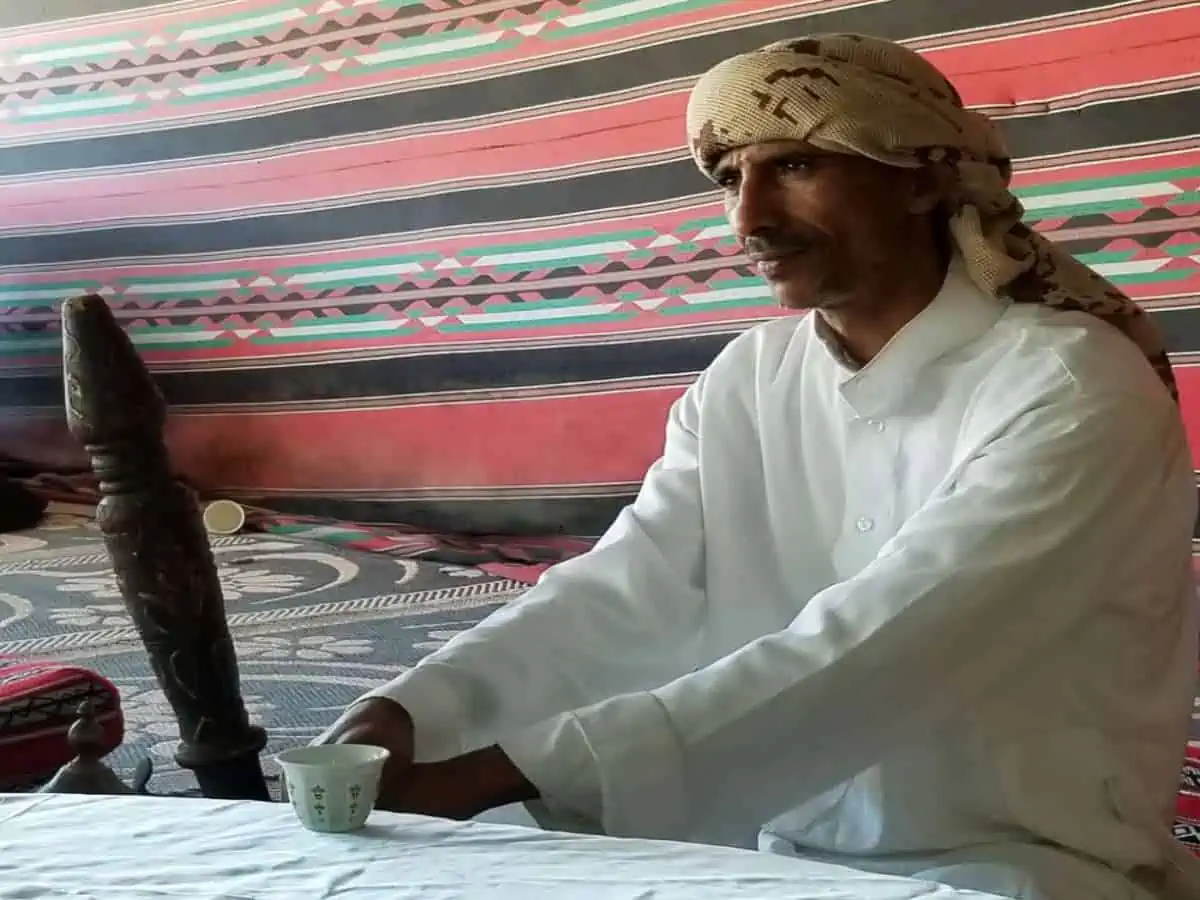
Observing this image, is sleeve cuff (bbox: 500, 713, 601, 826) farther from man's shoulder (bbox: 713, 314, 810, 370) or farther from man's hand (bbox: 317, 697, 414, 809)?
man's shoulder (bbox: 713, 314, 810, 370)

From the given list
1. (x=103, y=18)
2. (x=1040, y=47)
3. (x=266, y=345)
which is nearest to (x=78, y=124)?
(x=103, y=18)

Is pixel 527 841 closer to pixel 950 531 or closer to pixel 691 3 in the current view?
pixel 950 531

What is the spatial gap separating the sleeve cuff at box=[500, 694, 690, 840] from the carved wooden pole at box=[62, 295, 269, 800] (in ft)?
1.03

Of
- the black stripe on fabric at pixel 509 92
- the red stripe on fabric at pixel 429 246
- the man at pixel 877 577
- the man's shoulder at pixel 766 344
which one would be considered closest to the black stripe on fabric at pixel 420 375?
the red stripe on fabric at pixel 429 246

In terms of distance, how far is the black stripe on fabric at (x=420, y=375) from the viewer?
3367 mm

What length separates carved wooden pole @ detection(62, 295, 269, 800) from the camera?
1.26m

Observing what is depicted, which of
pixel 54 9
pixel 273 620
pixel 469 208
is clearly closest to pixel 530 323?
pixel 469 208

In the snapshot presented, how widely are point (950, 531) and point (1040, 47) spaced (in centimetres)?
176

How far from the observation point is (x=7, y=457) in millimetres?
4535

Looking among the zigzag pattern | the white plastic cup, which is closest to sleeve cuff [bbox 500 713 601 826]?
the zigzag pattern

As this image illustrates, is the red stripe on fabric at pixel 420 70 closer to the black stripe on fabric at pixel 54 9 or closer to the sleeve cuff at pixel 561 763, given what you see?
the black stripe on fabric at pixel 54 9

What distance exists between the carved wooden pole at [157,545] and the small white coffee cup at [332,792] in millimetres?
450

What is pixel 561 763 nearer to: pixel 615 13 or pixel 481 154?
pixel 615 13

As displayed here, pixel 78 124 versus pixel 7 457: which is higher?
pixel 78 124
